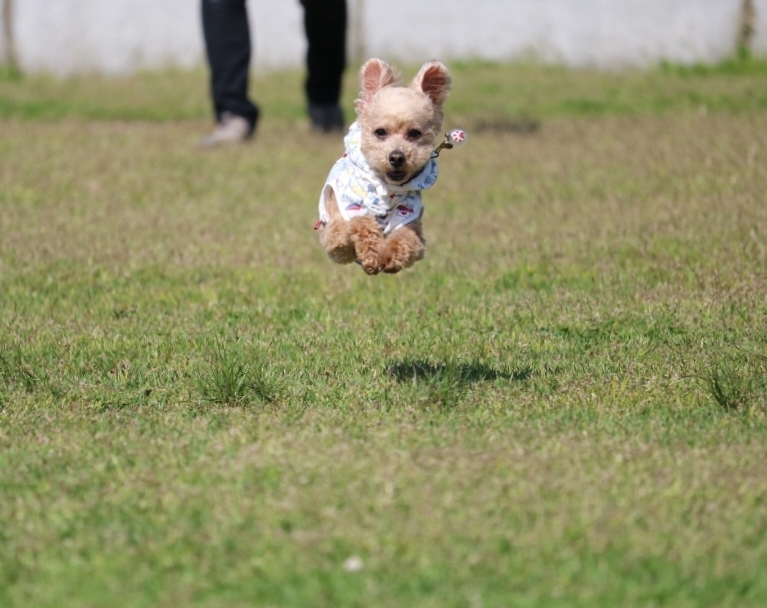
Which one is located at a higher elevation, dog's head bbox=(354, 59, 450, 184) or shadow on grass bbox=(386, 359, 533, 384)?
dog's head bbox=(354, 59, 450, 184)

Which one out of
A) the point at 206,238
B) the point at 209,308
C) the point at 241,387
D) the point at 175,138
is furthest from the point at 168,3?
the point at 241,387

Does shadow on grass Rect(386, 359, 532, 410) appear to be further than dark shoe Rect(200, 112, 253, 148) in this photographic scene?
No

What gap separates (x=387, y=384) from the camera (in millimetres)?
4957

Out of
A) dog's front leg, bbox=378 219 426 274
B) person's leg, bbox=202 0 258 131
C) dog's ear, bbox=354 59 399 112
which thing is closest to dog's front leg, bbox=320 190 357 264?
dog's front leg, bbox=378 219 426 274

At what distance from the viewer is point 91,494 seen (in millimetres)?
3830

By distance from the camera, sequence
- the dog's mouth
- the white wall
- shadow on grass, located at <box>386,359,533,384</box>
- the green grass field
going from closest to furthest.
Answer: the green grass field
the dog's mouth
shadow on grass, located at <box>386,359,533,384</box>
the white wall

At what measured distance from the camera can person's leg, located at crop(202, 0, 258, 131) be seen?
992cm

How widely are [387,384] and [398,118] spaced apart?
42.6 inches

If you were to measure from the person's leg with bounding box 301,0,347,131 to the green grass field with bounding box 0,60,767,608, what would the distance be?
35.4 inches

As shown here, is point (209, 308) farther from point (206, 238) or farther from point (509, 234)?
point (509, 234)

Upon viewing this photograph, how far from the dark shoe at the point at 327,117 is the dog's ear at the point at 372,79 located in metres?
6.39

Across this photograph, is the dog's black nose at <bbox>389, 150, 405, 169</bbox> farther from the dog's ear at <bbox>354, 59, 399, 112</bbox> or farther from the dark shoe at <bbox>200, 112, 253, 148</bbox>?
the dark shoe at <bbox>200, 112, 253, 148</bbox>

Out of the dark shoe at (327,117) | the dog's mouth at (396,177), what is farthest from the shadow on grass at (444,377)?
the dark shoe at (327,117)

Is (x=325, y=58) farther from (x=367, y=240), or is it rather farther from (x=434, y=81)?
(x=367, y=240)
